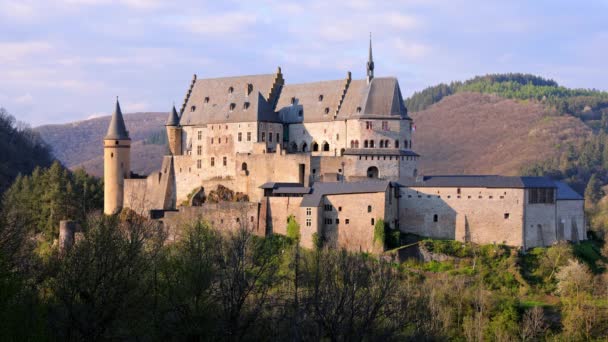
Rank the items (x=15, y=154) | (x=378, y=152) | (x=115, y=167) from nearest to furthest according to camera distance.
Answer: (x=378, y=152) → (x=115, y=167) → (x=15, y=154)

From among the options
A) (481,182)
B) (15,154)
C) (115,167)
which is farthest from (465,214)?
(15,154)

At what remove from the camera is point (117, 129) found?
76.4m

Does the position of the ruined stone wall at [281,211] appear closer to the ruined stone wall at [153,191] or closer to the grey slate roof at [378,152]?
the grey slate roof at [378,152]

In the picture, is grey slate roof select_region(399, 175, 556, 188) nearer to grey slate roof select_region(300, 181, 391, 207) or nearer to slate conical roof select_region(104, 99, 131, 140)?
grey slate roof select_region(300, 181, 391, 207)

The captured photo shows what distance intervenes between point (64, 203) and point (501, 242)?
36.7 metres

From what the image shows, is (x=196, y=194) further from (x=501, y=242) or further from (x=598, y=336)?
(x=598, y=336)

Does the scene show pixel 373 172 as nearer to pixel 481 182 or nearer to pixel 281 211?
pixel 281 211

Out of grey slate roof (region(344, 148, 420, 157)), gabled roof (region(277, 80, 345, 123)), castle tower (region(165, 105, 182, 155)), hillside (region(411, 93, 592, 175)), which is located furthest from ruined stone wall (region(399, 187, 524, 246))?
hillside (region(411, 93, 592, 175))

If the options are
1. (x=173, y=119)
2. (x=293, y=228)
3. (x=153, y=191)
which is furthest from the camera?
(x=173, y=119)

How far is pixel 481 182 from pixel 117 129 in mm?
31585

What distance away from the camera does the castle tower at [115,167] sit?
7556 cm

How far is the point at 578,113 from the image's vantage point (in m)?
194

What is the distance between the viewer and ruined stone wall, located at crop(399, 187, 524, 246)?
200 feet

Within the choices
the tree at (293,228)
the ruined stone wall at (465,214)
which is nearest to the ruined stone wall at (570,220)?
the ruined stone wall at (465,214)
